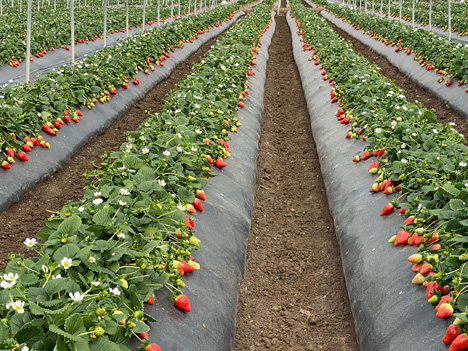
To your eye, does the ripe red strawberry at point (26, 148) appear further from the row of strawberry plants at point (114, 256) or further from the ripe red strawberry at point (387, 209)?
the ripe red strawberry at point (387, 209)

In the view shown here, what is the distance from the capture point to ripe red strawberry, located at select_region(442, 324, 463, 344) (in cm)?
316

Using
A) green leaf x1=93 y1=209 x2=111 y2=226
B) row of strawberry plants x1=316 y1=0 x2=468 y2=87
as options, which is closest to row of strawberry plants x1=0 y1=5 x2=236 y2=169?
green leaf x1=93 y1=209 x2=111 y2=226

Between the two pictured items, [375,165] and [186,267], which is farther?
[375,165]

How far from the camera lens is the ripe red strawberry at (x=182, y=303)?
12.1 ft

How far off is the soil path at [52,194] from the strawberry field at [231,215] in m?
0.03

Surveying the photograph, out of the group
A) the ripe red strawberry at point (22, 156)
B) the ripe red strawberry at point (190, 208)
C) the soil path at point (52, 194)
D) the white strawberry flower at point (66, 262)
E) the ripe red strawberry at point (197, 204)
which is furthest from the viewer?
the ripe red strawberry at point (22, 156)

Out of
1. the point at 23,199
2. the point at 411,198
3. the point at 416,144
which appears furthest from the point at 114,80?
the point at 411,198

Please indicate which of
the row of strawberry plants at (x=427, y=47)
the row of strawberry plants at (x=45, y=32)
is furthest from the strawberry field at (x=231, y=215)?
the row of strawberry plants at (x=45, y=32)

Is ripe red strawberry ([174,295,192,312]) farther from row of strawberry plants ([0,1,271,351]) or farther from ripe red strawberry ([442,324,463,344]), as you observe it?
ripe red strawberry ([442,324,463,344])

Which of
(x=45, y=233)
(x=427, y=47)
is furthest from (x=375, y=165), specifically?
(x=427, y=47)

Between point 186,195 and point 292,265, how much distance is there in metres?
1.54

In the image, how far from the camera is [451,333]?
126 inches

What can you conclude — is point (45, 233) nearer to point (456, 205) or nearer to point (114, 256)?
point (114, 256)

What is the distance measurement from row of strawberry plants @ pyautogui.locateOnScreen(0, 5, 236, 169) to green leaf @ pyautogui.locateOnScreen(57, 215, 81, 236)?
3.72 m
